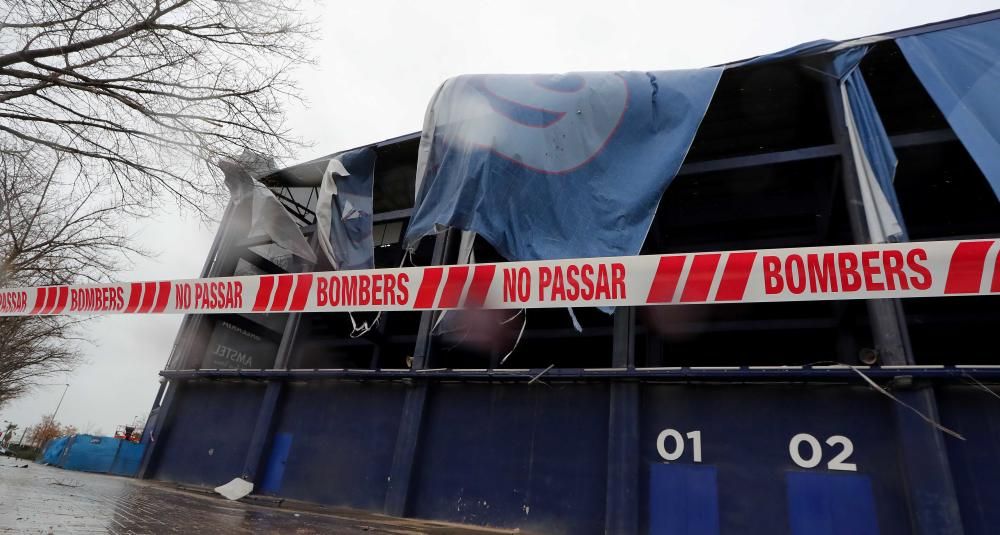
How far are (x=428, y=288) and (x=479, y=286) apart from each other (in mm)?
733

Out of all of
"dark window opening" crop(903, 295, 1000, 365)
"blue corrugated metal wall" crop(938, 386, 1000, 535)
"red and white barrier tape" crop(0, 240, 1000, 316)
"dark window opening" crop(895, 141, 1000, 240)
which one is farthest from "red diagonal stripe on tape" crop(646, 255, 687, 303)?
"dark window opening" crop(903, 295, 1000, 365)

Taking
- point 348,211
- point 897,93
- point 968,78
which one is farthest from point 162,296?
point 897,93

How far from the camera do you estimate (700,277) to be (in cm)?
566

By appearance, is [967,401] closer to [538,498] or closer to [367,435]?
[538,498]

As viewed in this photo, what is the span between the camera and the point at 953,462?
6.95m

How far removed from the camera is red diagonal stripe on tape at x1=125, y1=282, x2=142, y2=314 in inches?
330

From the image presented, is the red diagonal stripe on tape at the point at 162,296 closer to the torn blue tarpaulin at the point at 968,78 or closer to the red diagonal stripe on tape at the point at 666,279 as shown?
the red diagonal stripe on tape at the point at 666,279

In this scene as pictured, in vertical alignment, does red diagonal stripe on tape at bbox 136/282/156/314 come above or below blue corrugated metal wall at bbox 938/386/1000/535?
above

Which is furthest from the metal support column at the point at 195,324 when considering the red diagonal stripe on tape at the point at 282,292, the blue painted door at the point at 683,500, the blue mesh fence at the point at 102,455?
the blue painted door at the point at 683,500

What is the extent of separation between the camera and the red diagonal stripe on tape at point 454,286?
256 inches

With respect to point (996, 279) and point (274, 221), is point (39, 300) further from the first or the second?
point (996, 279)

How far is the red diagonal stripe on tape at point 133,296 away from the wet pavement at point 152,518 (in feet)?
9.35

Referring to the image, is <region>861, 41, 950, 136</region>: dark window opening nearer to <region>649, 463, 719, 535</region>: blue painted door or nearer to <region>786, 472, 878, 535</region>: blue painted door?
<region>786, 472, 878, 535</region>: blue painted door

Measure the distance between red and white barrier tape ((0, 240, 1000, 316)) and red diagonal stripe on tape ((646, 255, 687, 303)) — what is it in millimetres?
11
